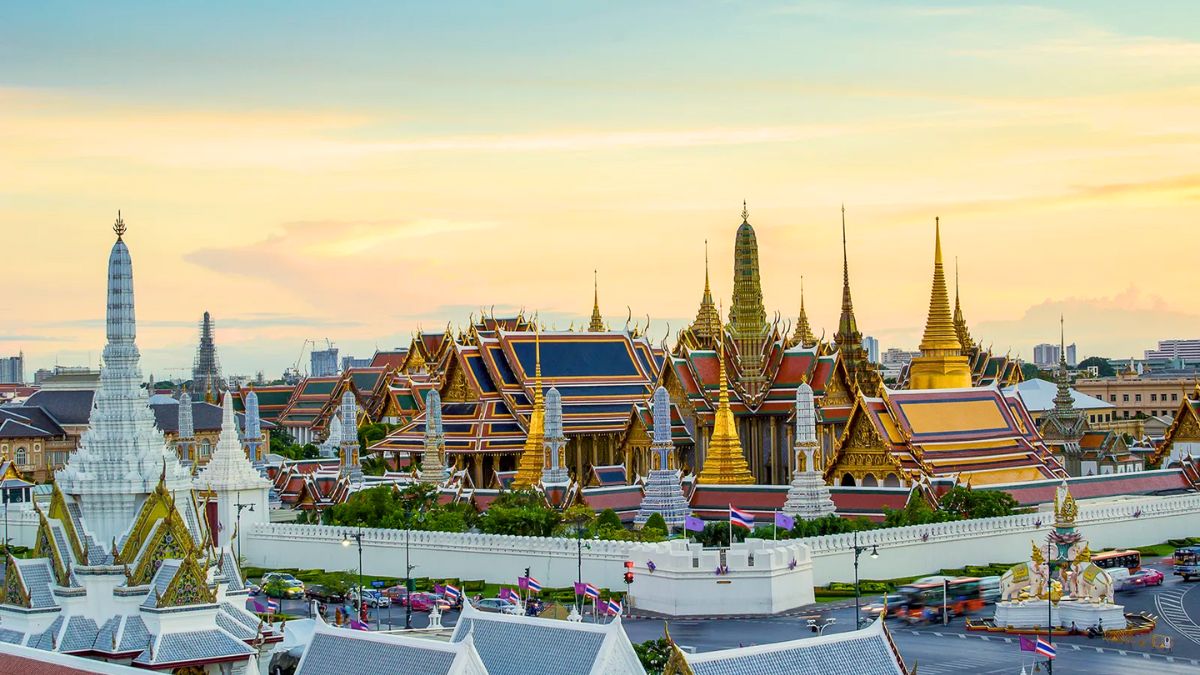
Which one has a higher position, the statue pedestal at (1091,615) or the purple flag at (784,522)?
the purple flag at (784,522)

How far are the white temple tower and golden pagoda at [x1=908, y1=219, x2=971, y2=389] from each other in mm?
30998

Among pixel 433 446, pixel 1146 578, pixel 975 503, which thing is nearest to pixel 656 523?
pixel 975 503

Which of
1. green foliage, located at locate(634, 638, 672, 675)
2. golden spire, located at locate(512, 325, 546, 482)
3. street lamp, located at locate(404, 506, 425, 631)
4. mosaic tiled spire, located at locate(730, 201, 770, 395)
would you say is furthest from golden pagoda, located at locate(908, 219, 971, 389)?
green foliage, located at locate(634, 638, 672, 675)

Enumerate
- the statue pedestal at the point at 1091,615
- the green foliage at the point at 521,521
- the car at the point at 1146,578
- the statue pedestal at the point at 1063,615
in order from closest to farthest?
the statue pedestal at the point at 1091,615 → the statue pedestal at the point at 1063,615 → the car at the point at 1146,578 → the green foliage at the point at 521,521

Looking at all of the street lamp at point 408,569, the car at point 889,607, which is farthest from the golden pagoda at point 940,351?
the car at point 889,607

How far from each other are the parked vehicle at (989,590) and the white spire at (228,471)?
93.5 ft

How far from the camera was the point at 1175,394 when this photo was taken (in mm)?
170000

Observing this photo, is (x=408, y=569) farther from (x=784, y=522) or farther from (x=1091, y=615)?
(x=1091, y=615)

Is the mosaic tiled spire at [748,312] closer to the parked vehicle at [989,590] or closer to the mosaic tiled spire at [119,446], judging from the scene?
the parked vehicle at [989,590]

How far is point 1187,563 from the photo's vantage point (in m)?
67.6

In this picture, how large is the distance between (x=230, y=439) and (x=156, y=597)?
38472 millimetres

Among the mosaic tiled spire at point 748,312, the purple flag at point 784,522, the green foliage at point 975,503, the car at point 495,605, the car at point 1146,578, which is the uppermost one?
the mosaic tiled spire at point 748,312

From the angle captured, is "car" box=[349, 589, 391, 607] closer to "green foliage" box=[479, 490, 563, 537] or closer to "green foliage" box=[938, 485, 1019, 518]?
"green foliage" box=[479, 490, 563, 537]

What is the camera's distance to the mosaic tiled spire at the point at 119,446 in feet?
141
